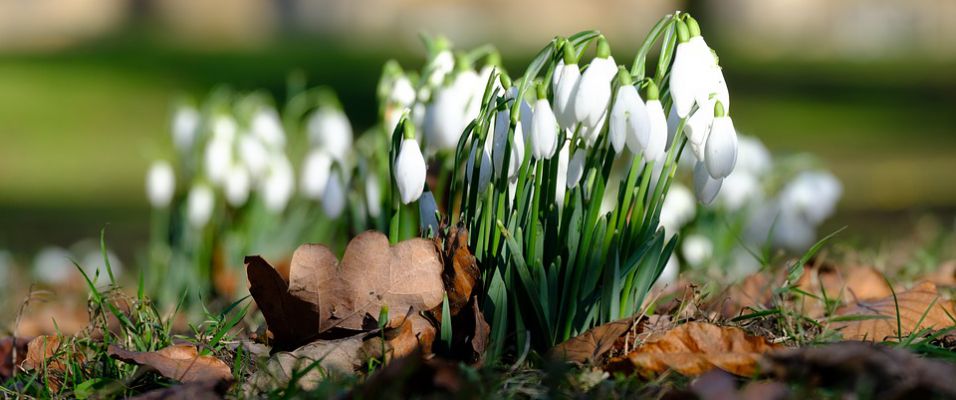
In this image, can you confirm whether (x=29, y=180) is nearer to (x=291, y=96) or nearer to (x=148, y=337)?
(x=291, y=96)

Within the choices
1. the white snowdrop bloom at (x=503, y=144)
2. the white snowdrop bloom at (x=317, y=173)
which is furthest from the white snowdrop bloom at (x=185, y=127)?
the white snowdrop bloom at (x=503, y=144)

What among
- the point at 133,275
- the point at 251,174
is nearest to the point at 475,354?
the point at 251,174

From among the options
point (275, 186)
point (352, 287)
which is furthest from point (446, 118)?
point (275, 186)

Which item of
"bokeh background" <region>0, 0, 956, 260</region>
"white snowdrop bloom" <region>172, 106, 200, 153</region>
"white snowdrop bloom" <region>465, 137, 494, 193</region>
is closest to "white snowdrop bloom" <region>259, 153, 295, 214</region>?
"white snowdrop bloom" <region>172, 106, 200, 153</region>

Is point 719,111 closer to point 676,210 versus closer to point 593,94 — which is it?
point 593,94

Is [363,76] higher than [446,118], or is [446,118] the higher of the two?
[446,118]

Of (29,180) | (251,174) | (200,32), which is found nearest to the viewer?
(251,174)
